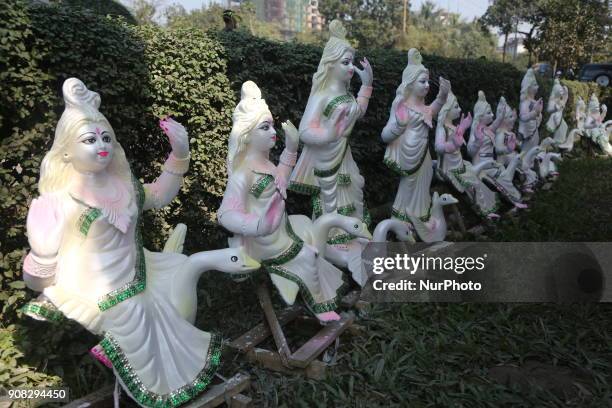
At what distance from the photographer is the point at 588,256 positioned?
4.01 m

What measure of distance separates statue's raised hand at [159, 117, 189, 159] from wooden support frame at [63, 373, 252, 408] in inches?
46.4

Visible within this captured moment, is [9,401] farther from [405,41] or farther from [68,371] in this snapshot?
[405,41]

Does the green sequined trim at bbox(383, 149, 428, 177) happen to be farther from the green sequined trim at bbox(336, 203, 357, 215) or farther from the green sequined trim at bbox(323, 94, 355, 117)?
the green sequined trim at bbox(323, 94, 355, 117)

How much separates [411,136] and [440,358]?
204cm

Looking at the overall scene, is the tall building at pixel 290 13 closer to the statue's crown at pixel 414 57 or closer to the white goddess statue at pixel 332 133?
the statue's crown at pixel 414 57

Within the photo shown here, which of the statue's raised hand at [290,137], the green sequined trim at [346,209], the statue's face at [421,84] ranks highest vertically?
the statue's face at [421,84]

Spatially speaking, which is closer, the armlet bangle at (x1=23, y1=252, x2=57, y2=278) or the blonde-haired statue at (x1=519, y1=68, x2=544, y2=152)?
the armlet bangle at (x1=23, y1=252, x2=57, y2=278)

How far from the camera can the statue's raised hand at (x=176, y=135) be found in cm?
242

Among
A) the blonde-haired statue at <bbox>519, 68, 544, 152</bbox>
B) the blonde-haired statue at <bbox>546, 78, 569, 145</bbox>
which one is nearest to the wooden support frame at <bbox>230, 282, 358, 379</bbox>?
the blonde-haired statue at <bbox>519, 68, 544, 152</bbox>

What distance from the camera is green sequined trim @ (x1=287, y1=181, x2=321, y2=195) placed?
12.7 feet

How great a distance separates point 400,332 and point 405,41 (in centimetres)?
3775

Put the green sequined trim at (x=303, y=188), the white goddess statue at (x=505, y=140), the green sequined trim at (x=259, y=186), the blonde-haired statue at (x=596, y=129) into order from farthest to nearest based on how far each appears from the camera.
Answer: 1. the blonde-haired statue at (x=596, y=129)
2. the white goddess statue at (x=505, y=140)
3. the green sequined trim at (x=303, y=188)
4. the green sequined trim at (x=259, y=186)

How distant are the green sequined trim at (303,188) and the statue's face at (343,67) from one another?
859 millimetres

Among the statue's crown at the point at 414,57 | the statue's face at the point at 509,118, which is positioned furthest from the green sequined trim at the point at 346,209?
the statue's face at the point at 509,118
